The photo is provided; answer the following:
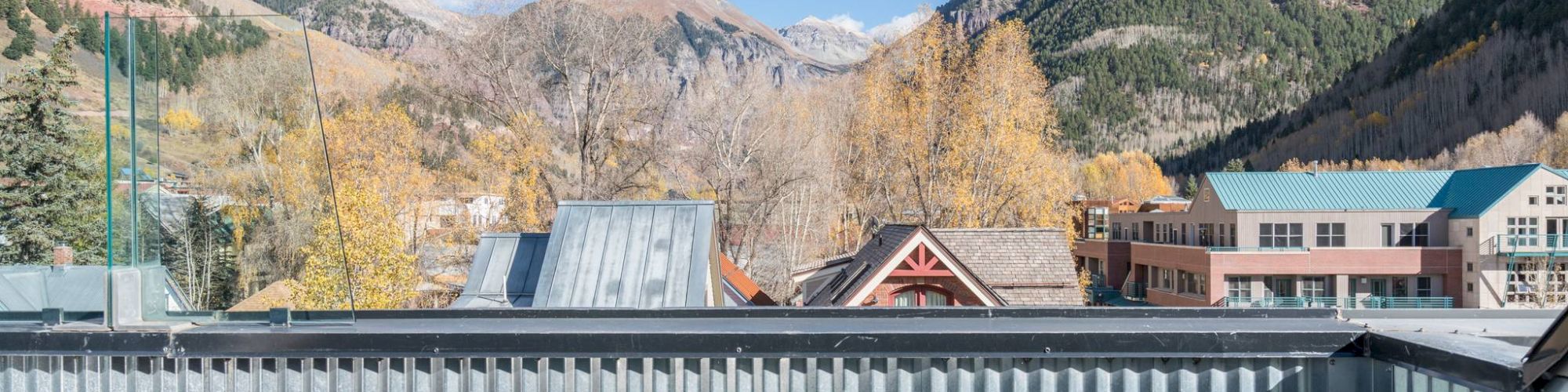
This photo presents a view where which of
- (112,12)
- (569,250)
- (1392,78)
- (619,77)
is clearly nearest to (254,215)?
(112,12)

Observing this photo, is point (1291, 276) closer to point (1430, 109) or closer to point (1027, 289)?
point (1027, 289)

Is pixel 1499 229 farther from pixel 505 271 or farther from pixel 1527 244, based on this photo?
pixel 505 271

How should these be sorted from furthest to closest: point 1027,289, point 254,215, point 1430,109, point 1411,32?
point 1411,32 → point 1430,109 → point 1027,289 → point 254,215

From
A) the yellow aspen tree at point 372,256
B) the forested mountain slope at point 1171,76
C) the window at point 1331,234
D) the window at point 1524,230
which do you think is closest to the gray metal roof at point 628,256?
the yellow aspen tree at point 372,256

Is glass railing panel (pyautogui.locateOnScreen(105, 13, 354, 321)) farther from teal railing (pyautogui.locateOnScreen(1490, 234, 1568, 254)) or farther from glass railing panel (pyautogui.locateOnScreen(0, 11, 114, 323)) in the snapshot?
teal railing (pyautogui.locateOnScreen(1490, 234, 1568, 254))

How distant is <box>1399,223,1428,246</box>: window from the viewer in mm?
41531

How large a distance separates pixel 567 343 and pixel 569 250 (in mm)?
5266

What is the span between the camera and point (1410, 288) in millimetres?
41281

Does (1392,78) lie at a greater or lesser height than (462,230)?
greater

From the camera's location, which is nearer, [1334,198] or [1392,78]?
[1334,198]

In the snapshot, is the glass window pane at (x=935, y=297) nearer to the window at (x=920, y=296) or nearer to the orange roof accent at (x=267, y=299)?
the window at (x=920, y=296)

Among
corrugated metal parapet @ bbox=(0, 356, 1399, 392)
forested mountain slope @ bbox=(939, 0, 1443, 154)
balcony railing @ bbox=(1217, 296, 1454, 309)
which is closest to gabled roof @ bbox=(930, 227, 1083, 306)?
corrugated metal parapet @ bbox=(0, 356, 1399, 392)

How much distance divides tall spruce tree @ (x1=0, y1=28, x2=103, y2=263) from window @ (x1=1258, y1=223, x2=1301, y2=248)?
42.5 metres

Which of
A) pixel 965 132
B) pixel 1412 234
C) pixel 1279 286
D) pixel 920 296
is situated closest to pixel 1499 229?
pixel 1412 234
